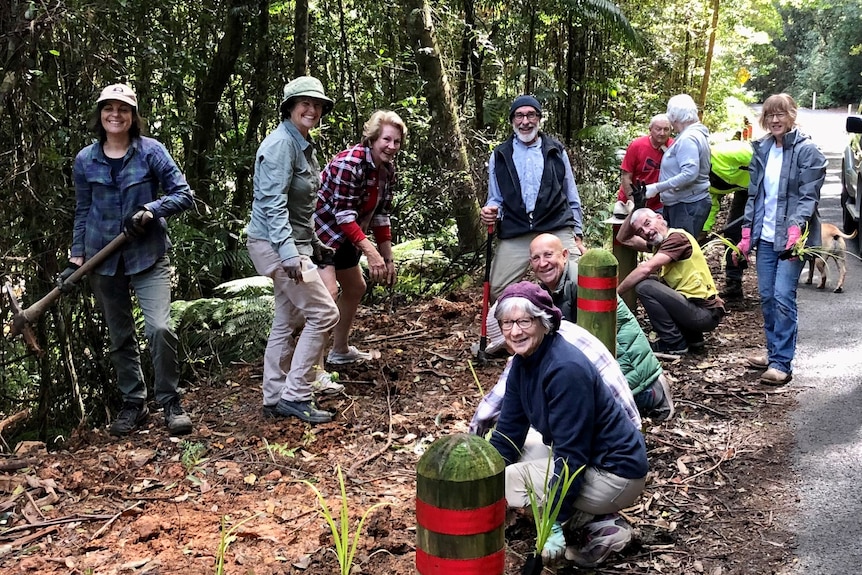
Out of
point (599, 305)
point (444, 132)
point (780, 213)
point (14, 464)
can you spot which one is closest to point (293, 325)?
point (14, 464)

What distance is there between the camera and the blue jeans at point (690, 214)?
7.50m

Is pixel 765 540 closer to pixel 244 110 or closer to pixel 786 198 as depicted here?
pixel 786 198

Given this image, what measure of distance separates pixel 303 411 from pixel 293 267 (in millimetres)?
1090

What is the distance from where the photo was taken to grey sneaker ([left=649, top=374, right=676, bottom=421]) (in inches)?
206

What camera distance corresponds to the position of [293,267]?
16.1ft

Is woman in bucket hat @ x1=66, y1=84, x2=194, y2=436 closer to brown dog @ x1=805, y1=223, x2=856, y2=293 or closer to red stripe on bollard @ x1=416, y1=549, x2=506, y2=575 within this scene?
red stripe on bollard @ x1=416, y1=549, x2=506, y2=575

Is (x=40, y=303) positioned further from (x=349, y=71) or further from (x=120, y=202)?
(x=349, y=71)

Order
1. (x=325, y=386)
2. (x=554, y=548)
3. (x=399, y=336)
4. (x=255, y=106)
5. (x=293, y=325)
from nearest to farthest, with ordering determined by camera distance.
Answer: (x=554, y=548) → (x=293, y=325) → (x=325, y=386) → (x=399, y=336) → (x=255, y=106)

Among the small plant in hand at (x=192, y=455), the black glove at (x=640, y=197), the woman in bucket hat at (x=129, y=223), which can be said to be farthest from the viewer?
Answer: the black glove at (x=640, y=197)

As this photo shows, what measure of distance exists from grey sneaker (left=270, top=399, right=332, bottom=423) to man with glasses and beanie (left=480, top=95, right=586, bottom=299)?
199cm

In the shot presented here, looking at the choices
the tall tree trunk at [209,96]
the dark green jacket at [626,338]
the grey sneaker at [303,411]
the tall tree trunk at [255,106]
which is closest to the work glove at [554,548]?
the dark green jacket at [626,338]

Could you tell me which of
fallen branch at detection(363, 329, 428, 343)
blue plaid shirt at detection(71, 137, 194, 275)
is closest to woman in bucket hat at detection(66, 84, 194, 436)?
blue plaid shirt at detection(71, 137, 194, 275)

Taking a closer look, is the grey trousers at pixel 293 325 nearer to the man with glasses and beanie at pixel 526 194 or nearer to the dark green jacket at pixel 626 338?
the dark green jacket at pixel 626 338

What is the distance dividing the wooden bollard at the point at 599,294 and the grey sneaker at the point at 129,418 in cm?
329
